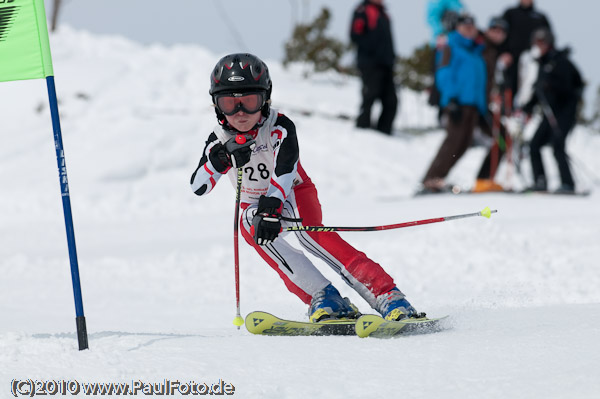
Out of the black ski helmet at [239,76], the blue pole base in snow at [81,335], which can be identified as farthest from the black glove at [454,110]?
the blue pole base in snow at [81,335]

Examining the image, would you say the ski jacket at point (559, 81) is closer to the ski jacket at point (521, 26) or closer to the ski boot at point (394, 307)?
the ski jacket at point (521, 26)

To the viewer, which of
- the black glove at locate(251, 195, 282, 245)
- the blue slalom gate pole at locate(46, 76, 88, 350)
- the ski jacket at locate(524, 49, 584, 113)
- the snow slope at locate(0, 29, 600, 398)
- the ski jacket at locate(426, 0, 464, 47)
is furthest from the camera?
the ski jacket at locate(426, 0, 464, 47)

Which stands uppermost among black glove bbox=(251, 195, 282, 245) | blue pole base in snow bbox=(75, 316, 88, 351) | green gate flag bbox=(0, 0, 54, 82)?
green gate flag bbox=(0, 0, 54, 82)

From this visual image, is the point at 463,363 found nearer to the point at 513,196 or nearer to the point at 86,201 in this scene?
the point at 513,196

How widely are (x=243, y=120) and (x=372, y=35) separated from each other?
970 cm

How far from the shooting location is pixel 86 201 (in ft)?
36.9

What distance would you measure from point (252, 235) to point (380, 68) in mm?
9944

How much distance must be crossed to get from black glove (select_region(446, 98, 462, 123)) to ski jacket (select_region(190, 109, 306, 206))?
6496 mm

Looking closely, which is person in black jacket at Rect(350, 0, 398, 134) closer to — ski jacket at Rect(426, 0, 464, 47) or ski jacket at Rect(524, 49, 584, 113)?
ski jacket at Rect(426, 0, 464, 47)

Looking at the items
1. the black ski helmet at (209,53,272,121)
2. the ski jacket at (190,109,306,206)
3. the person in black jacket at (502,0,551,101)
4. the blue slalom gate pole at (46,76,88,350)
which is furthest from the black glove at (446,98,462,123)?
the blue slalom gate pole at (46,76,88,350)

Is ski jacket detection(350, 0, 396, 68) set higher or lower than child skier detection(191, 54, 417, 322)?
higher

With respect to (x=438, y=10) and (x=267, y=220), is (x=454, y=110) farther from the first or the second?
(x=267, y=220)

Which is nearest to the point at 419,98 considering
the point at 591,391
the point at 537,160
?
the point at 537,160

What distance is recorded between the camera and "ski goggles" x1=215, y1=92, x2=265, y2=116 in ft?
12.8
